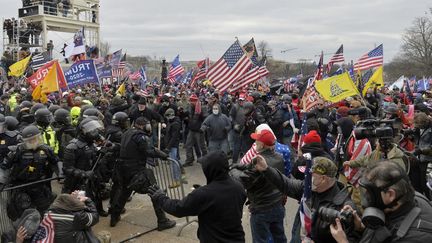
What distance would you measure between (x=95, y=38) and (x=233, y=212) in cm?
3511

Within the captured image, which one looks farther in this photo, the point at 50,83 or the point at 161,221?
the point at 50,83

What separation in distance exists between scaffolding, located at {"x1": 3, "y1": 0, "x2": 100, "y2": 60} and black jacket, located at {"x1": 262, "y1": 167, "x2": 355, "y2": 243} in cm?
3000

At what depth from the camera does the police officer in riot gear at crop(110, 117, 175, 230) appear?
6625 mm

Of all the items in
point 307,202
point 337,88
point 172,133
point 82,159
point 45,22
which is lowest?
point 172,133

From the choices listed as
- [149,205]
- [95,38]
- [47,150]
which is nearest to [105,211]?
[149,205]

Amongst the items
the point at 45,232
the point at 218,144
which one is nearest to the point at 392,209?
the point at 45,232

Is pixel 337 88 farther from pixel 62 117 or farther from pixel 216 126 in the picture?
pixel 62 117

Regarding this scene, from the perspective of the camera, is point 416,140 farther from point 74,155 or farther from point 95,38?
point 95,38

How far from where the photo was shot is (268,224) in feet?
16.4

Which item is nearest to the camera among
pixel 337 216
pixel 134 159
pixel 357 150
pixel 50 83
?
pixel 337 216

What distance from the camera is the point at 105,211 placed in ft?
25.2

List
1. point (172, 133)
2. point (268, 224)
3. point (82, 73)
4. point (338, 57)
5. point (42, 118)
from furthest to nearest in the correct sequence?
point (338, 57) < point (82, 73) < point (172, 133) < point (42, 118) < point (268, 224)

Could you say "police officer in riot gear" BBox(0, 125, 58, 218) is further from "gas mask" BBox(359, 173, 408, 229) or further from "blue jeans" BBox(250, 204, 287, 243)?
"gas mask" BBox(359, 173, 408, 229)

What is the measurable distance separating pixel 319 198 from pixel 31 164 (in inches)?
149
